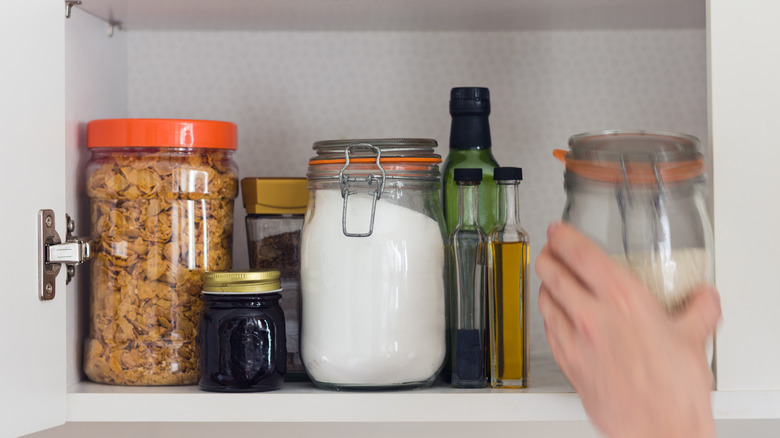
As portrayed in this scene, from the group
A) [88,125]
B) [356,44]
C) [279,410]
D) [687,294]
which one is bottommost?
[279,410]

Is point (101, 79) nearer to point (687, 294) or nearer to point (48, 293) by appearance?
point (48, 293)

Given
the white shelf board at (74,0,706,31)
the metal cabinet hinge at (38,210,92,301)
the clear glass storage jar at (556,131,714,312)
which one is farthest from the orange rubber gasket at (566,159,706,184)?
the metal cabinet hinge at (38,210,92,301)

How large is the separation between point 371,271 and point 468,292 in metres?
0.09

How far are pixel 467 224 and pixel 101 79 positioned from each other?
16.7 inches

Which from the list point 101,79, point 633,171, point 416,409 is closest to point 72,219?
point 101,79

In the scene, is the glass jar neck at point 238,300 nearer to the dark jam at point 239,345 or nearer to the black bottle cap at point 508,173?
the dark jam at point 239,345

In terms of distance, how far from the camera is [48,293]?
0.57 meters

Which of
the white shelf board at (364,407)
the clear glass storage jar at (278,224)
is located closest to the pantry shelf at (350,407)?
the white shelf board at (364,407)

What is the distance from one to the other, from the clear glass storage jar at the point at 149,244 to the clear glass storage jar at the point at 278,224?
57 mm

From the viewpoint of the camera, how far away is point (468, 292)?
649 mm

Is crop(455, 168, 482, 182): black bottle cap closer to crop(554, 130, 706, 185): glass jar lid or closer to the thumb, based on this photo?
crop(554, 130, 706, 185): glass jar lid

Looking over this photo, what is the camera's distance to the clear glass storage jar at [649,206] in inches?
21.6

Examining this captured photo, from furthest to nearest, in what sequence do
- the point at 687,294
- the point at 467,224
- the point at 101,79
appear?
the point at 101,79 → the point at 467,224 → the point at 687,294

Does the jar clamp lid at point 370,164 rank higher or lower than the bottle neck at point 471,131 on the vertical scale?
lower
